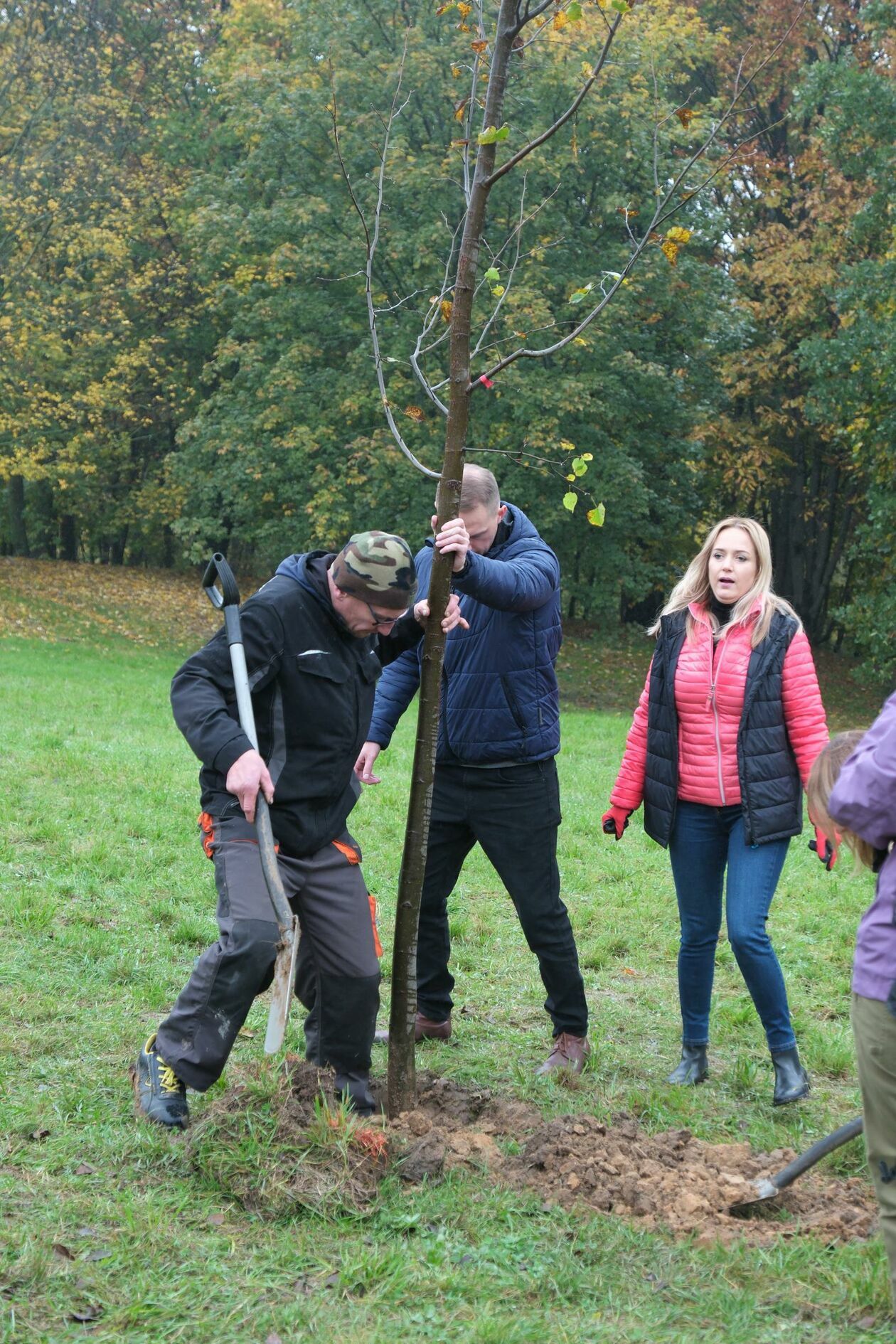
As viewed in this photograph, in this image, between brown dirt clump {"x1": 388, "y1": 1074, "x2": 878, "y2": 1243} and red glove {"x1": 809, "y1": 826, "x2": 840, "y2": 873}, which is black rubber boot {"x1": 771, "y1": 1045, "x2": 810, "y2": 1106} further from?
red glove {"x1": 809, "y1": 826, "x2": 840, "y2": 873}

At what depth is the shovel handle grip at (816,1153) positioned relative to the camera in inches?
139

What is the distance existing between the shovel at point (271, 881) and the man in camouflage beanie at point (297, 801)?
0.04 meters

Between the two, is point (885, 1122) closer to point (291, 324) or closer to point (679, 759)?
point (679, 759)

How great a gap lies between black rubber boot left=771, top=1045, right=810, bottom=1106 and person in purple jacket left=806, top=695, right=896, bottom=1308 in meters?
1.68

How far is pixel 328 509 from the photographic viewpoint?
786 inches

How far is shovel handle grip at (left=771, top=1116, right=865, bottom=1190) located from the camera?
3523 mm

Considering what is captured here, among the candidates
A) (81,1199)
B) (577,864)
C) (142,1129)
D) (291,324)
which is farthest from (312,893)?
(291,324)

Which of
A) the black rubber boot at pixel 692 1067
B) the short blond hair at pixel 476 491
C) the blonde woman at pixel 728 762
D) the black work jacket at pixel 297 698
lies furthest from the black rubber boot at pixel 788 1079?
the short blond hair at pixel 476 491

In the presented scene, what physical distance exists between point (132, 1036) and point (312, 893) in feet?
3.91

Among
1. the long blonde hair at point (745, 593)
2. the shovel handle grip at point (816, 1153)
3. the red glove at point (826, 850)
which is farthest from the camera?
the long blonde hair at point (745, 593)

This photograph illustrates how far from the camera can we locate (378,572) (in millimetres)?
4094

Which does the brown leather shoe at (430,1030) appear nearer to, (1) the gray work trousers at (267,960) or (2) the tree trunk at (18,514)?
(1) the gray work trousers at (267,960)

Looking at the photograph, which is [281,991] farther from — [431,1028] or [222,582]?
[431,1028]

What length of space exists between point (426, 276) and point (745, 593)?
15.5 m
